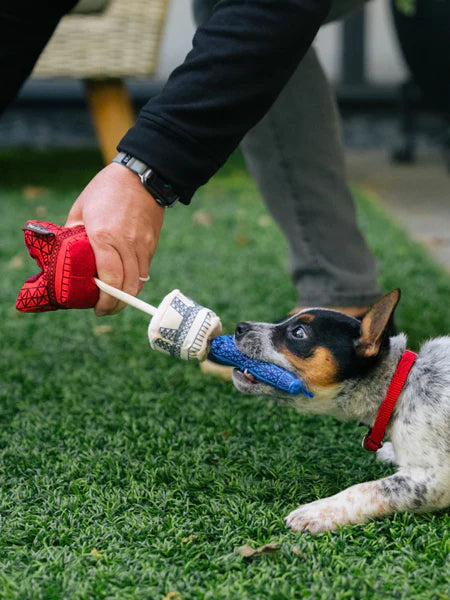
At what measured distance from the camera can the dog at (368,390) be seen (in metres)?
1.45

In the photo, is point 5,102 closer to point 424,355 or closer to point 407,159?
point 424,355

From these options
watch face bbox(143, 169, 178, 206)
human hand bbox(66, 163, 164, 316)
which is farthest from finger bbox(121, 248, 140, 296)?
watch face bbox(143, 169, 178, 206)

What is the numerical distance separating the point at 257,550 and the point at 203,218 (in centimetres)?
289

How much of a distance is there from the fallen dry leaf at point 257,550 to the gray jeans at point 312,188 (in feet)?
3.54

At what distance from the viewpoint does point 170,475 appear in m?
1.64

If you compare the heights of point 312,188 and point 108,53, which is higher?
point 312,188

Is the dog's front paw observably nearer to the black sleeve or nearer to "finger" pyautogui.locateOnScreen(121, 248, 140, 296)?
"finger" pyautogui.locateOnScreen(121, 248, 140, 296)

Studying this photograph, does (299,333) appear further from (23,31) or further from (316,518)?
(23,31)

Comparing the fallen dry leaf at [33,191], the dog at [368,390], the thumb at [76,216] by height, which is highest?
the thumb at [76,216]

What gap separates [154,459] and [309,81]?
1180 millimetres

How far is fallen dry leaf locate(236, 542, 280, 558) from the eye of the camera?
1.33 m

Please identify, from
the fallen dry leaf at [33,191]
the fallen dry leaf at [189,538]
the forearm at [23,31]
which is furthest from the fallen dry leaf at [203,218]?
the fallen dry leaf at [189,538]

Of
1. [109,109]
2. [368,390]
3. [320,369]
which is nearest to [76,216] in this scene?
[320,369]

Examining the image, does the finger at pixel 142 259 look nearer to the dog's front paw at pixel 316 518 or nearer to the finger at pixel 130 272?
the finger at pixel 130 272
